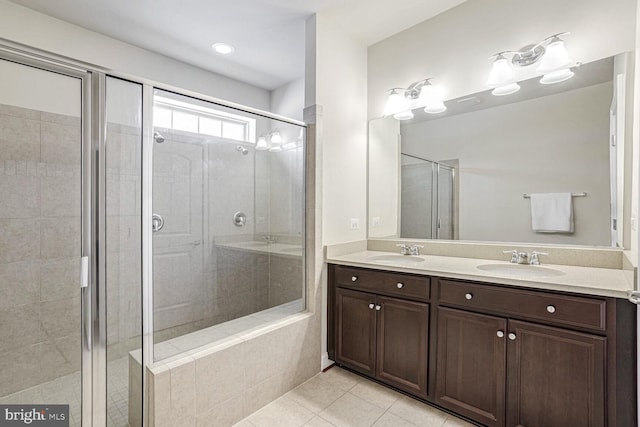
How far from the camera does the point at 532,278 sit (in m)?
1.54

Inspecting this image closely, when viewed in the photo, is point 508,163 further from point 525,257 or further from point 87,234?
point 87,234

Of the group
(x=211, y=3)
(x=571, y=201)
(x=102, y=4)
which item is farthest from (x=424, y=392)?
(x=102, y=4)

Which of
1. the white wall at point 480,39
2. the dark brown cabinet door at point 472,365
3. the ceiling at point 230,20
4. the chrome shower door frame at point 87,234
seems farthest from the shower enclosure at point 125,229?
the white wall at point 480,39

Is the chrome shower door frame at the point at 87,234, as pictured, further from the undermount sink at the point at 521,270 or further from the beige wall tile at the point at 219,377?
the undermount sink at the point at 521,270

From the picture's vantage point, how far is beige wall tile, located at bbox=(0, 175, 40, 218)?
182 cm

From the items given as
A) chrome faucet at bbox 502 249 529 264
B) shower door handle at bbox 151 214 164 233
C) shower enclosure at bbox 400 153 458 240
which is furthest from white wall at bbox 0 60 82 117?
chrome faucet at bbox 502 249 529 264

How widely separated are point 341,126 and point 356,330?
64.1 inches

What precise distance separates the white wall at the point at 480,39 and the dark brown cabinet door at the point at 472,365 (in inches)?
65.1

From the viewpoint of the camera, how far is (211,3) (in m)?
2.18

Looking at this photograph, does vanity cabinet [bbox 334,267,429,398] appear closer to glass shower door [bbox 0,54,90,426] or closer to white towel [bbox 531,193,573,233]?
white towel [bbox 531,193,573,233]

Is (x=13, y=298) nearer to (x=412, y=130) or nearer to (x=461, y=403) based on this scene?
(x=461, y=403)

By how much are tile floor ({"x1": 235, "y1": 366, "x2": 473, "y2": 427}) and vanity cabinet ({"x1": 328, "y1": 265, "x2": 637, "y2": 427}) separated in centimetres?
8

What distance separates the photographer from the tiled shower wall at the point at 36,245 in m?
1.82

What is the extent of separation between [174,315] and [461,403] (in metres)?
1.84
